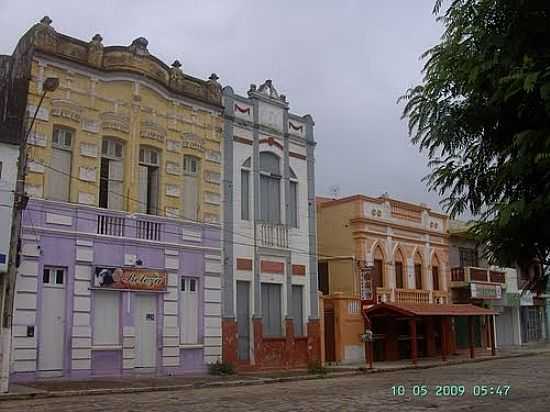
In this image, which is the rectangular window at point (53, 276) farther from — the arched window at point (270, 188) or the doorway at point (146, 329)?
the arched window at point (270, 188)

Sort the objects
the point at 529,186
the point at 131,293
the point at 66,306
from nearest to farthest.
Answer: the point at 529,186
the point at 66,306
the point at 131,293

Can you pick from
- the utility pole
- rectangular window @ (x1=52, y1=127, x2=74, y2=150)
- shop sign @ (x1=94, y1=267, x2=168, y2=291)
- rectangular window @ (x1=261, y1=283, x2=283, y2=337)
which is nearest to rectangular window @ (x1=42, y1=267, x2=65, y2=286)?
shop sign @ (x1=94, y1=267, x2=168, y2=291)

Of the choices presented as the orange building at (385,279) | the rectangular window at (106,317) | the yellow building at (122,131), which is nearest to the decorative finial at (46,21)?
the yellow building at (122,131)

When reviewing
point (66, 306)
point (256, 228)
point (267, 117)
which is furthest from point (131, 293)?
point (267, 117)

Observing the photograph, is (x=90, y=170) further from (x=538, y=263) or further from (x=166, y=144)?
(x=538, y=263)

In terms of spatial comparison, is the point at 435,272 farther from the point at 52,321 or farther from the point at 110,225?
the point at 52,321

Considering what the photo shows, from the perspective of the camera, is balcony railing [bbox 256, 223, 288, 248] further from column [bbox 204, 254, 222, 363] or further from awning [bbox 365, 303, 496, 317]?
awning [bbox 365, 303, 496, 317]

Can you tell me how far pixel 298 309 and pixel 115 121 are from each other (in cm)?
1093

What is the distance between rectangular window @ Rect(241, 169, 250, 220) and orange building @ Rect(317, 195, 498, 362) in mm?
6548

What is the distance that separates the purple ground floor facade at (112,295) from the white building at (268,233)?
1288 mm

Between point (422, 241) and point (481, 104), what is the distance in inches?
1284

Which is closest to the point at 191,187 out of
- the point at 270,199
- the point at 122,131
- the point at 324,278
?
the point at 122,131

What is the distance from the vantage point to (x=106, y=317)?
21.5 m

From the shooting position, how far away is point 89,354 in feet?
68.1
